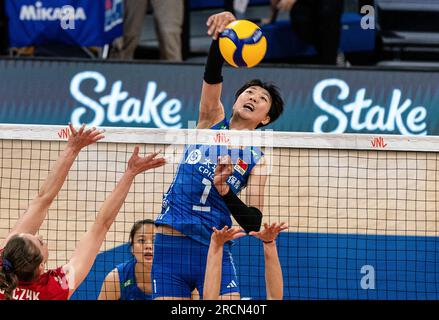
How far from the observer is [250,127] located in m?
9.88

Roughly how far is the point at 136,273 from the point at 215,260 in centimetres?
194

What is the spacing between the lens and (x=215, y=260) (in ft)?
29.3

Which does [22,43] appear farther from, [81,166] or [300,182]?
[300,182]

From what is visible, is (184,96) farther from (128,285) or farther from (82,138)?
(82,138)

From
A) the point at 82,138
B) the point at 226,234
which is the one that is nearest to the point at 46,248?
the point at 82,138

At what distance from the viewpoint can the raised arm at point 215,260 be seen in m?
8.73

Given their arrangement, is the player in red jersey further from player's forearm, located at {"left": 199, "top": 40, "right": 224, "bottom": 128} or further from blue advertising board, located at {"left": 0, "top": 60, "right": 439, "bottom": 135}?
blue advertising board, located at {"left": 0, "top": 60, "right": 439, "bottom": 135}

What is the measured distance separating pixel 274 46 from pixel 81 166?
4.29m

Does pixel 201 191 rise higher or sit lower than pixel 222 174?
lower

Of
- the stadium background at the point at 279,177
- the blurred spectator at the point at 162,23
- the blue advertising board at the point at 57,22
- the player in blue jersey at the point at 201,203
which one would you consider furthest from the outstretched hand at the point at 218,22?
the blurred spectator at the point at 162,23

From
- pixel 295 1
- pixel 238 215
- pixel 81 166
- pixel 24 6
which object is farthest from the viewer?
pixel 295 1

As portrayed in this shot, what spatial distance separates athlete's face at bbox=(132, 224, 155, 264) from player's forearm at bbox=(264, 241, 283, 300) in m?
1.73

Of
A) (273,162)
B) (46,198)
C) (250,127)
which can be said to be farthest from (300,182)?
(46,198)

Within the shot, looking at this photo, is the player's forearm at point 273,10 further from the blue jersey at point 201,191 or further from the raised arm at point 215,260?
the raised arm at point 215,260
